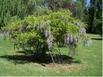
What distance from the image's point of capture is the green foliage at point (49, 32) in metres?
14.1

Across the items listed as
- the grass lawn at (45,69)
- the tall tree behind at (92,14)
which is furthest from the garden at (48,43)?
the tall tree behind at (92,14)

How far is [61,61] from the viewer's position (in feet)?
49.5

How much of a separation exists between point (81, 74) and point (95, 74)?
548 millimetres

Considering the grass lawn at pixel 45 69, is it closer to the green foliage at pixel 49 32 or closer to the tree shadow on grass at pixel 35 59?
the tree shadow on grass at pixel 35 59

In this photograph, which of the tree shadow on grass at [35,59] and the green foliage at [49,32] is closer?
the green foliage at [49,32]

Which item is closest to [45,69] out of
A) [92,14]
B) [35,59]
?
[35,59]

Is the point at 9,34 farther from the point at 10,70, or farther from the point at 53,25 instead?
the point at 10,70

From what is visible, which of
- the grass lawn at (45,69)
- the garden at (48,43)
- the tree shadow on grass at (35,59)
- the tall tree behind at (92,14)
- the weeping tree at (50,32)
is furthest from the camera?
the tall tree behind at (92,14)

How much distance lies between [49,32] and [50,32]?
0.07 metres

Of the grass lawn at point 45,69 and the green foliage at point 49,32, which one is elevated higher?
the green foliage at point 49,32

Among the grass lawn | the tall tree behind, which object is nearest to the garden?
the grass lawn

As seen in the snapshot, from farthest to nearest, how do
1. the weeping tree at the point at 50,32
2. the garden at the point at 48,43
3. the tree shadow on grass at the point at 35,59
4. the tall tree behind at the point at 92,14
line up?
the tall tree behind at the point at 92,14 < the tree shadow on grass at the point at 35,59 < the weeping tree at the point at 50,32 < the garden at the point at 48,43

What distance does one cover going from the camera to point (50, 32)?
1400cm

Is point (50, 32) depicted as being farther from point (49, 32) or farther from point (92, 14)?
point (92, 14)
